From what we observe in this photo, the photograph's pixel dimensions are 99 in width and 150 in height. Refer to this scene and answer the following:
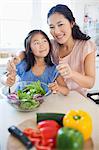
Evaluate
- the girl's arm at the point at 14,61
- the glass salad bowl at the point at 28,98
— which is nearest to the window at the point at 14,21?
the girl's arm at the point at 14,61

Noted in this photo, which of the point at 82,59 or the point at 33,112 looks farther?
the point at 82,59

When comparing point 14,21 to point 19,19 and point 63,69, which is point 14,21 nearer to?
point 19,19

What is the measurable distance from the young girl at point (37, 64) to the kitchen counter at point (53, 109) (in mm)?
165

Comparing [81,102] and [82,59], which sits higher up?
[82,59]

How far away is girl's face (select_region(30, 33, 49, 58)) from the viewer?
149 cm

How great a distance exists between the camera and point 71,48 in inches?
66.6

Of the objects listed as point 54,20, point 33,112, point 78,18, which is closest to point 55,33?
point 54,20

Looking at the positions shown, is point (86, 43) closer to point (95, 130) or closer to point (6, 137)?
point (95, 130)

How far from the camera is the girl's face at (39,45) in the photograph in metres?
1.49

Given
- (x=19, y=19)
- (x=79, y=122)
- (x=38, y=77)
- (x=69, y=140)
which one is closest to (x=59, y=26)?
(x=38, y=77)

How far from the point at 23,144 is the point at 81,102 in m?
0.55

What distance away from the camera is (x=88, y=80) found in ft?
4.85

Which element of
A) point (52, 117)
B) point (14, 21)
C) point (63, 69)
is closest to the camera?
point (52, 117)

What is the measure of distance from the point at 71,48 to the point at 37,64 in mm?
263
